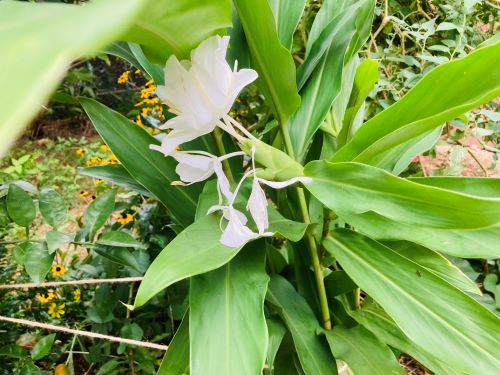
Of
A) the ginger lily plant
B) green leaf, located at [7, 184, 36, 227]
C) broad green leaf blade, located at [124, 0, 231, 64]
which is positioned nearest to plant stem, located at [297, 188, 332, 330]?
the ginger lily plant

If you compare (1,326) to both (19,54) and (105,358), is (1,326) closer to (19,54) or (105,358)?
(105,358)

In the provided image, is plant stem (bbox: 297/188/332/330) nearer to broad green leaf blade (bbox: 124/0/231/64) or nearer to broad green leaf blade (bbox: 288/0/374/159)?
broad green leaf blade (bbox: 288/0/374/159)

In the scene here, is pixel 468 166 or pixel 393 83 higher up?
pixel 393 83

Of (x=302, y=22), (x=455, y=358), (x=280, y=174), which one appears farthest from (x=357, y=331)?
(x=302, y=22)

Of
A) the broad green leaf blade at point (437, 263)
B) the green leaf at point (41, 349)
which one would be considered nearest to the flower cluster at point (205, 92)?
the broad green leaf blade at point (437, 263)

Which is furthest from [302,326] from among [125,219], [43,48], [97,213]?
[43,48]

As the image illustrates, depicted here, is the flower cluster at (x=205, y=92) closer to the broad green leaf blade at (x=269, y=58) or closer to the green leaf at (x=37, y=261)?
the broad green leaf blade at (x=269, y=58)
